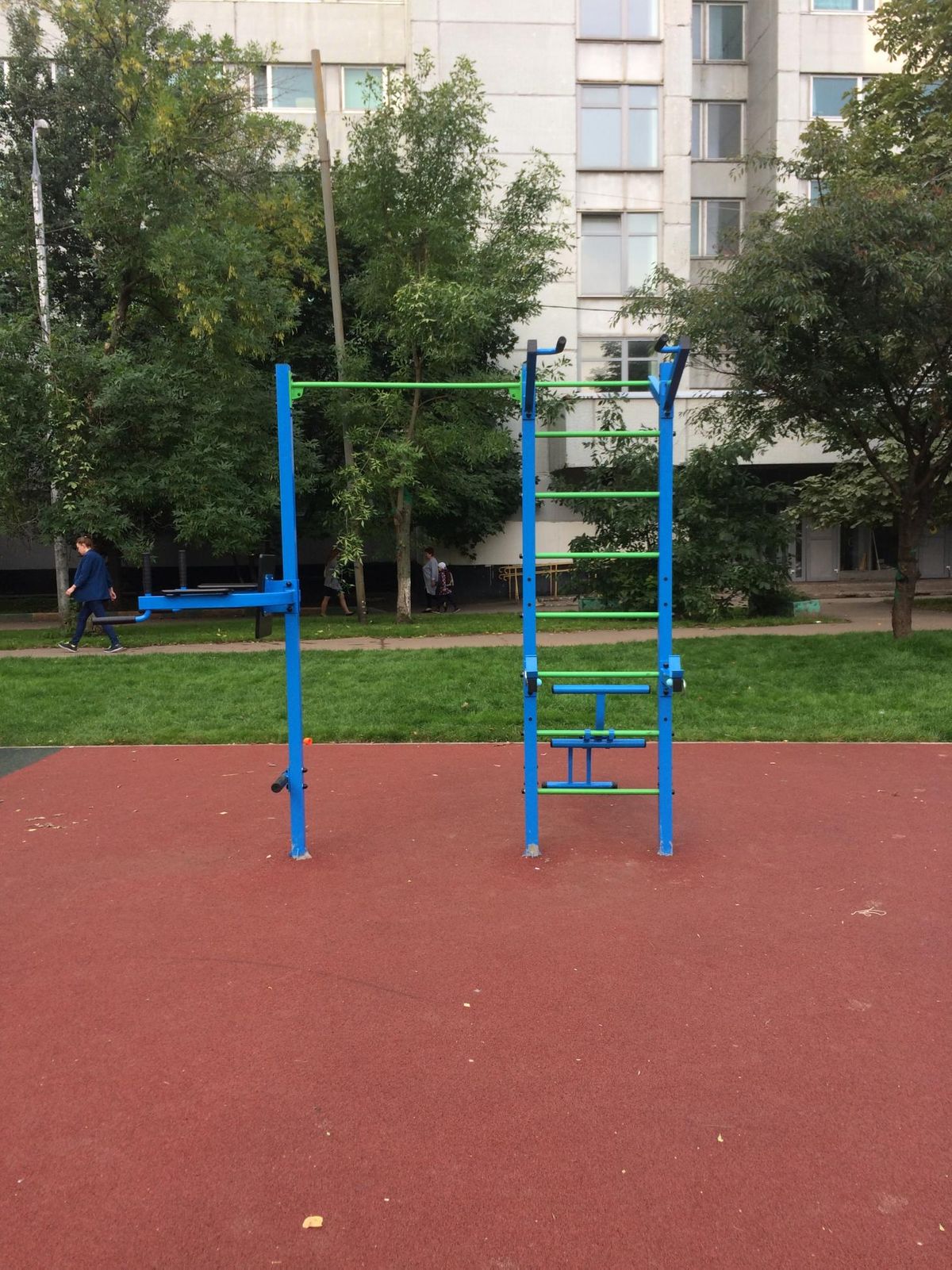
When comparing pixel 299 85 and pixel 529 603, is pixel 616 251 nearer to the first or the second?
pixel 299 85

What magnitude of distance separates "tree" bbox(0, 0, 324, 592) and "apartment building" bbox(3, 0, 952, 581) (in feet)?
27.3

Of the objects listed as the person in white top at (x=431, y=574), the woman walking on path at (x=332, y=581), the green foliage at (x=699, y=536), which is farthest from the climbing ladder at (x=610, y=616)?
the person in white top at (x=431, y=574)

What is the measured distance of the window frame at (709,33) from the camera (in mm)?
30469

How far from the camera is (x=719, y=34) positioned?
30781 mm

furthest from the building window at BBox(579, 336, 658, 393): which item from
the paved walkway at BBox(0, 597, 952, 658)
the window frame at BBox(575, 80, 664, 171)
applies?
the paved walkway at BBox(0, 597, 952, 658)

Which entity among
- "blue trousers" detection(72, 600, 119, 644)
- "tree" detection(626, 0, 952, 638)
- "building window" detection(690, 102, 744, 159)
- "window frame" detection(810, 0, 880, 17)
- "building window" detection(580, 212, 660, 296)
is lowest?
"blue trousers" detection(72, 600, 119, 644)

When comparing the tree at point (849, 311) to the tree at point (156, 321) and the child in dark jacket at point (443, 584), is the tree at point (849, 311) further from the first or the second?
the child in dark jacket at point (443, 584)

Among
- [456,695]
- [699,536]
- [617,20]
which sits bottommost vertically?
[456,695]

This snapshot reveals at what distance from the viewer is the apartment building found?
26.4 metres

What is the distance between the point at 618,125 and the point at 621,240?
10.1 feet

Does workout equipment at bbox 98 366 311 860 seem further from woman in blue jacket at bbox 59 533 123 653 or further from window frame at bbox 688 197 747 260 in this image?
window frame at bbox 688 197 747 260

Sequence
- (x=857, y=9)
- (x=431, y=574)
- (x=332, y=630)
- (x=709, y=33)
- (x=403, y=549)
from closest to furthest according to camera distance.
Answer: (x=332, y=630) < (x=403, y=549) < (x=431, y=574) < (x=857, y=9) < (x=709, y=33)

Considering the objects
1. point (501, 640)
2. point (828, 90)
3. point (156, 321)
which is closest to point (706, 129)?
Answer: point (828, 90)

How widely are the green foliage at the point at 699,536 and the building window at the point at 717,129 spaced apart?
58.7 ft
